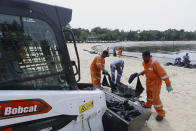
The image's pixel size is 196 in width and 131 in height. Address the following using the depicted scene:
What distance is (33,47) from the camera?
→ 1.33 metres

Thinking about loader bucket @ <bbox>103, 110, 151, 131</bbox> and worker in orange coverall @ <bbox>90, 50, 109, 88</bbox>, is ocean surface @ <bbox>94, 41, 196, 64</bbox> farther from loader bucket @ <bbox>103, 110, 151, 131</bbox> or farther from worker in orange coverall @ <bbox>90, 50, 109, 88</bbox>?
loader bucket @ <bbox>103, 110, 151, 131</bbox>

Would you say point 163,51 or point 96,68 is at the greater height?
point 163,51

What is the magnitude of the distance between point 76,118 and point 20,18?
1186 mm

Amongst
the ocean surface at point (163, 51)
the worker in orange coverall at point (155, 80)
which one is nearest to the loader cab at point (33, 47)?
the worker in orange coverall at point (155, 80)

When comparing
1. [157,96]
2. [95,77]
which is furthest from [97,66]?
[157,96]

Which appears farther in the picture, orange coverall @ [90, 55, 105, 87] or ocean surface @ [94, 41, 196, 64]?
ocean surface @ [94, 41, 196, 64]

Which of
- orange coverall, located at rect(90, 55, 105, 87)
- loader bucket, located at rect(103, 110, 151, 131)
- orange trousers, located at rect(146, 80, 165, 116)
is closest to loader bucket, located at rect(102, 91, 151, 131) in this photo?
loader bucket, located at rect(103, 110, 151, 131)

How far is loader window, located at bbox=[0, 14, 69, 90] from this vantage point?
1.16m

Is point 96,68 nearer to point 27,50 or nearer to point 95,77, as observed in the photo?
point 95,77

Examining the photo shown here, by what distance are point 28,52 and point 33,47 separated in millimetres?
70

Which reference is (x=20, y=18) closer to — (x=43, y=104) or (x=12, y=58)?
(x=12, y=58)

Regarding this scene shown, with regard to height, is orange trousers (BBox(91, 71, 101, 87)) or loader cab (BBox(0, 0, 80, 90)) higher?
loader cab (BBox(0, 0, 80, 90))

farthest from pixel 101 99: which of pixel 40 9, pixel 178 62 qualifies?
pixel 178 62

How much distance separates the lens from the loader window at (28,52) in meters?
1.16
